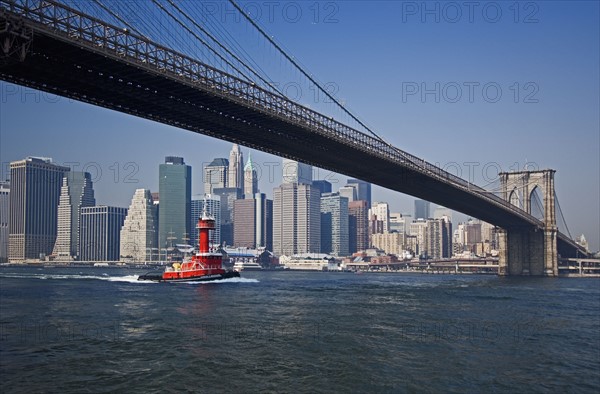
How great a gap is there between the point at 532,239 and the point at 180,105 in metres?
71.3

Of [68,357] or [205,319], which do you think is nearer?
[68,357]

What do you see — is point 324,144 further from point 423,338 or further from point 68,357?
point 68,357

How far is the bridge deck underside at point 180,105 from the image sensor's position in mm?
30672

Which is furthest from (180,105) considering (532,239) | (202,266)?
(532,239)

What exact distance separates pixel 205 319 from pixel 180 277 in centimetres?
3419

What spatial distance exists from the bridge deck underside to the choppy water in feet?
40.5

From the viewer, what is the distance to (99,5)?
99.8 feet

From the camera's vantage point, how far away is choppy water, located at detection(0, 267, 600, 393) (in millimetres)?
17000

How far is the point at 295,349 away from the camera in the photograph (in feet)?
71.2

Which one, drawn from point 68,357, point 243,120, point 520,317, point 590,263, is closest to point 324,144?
point 243,120

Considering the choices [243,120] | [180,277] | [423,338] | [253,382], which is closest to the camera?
[253,382]

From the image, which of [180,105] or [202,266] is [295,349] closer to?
[180,105]

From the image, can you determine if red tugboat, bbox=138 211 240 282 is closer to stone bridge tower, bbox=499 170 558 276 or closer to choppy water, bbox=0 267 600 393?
choppy water, bbox=0 267 600 393

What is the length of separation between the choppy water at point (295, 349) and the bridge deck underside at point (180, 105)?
40.5 feet
